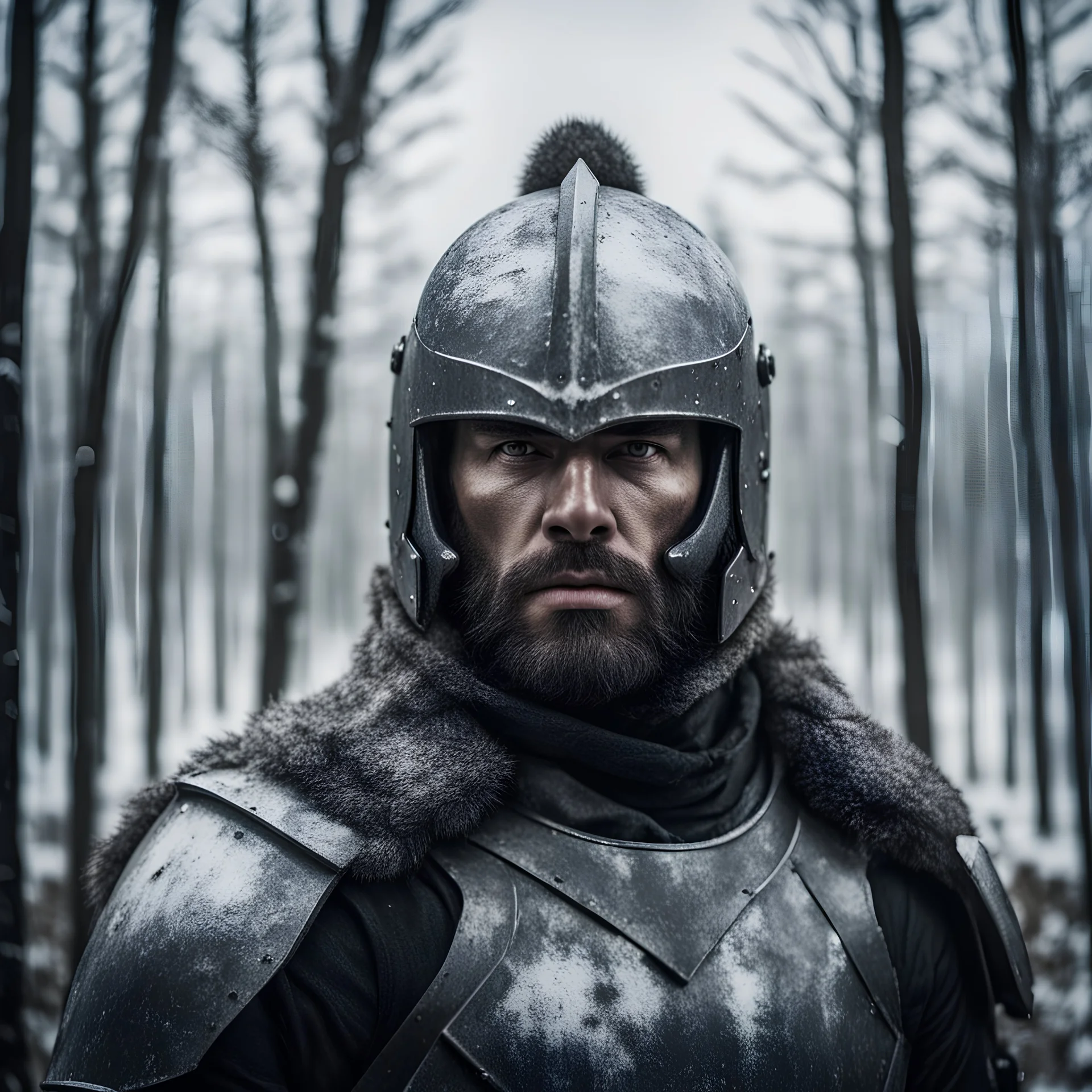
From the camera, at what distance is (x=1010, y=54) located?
4168mm

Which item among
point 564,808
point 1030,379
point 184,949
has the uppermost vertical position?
point 1030,379

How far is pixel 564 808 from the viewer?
183 cm

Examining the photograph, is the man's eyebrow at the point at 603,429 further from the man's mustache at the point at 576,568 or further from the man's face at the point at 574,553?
the man's mustache at the point at 576,568

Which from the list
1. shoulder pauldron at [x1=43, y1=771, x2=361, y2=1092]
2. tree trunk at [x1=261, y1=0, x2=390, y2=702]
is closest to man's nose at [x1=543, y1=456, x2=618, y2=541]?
shoulder pauldron at [x1=43, y1=771, x2=361, y2=1092]

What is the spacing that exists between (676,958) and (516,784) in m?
0.40

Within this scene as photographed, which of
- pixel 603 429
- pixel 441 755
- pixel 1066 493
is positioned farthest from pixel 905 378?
pixel 441 755

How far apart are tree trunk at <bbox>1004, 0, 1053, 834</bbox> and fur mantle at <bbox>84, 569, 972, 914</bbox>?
255 centimetres

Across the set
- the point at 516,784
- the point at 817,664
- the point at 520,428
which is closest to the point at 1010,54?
the point at 817,664

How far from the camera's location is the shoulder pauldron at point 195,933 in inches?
61.2

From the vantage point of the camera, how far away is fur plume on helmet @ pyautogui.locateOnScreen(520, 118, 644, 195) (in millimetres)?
2182

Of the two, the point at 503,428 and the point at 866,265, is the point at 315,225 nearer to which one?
the point at 866,265

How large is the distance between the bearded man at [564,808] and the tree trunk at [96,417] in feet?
8.52

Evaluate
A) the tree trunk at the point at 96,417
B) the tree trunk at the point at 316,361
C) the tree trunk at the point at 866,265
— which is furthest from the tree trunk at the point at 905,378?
the tree trunk at the point at 96,417

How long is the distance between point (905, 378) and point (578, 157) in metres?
2.62
